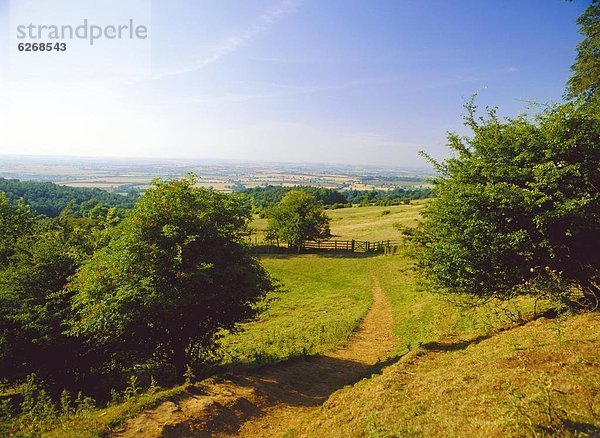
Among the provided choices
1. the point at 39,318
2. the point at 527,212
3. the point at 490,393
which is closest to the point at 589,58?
the point at 527,212

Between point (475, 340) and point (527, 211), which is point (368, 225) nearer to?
point (475, 340)

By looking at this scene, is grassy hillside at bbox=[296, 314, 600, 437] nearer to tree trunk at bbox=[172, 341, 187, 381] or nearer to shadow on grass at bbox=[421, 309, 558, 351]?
shadow on grass at bbox=[421, 309, 558, 351]

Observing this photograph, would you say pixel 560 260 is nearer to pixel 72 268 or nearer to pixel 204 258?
pixel 204 258

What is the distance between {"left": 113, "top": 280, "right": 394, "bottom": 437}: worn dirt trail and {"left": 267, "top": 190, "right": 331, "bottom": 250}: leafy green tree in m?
32.0

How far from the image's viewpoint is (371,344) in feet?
55.3

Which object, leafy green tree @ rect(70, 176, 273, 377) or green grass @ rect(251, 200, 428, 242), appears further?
green grass @ rect(251, 200, 428, 242)

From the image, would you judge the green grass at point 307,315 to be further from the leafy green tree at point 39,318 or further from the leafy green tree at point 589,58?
the leafy green tree at point 589,58

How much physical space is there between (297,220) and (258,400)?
1479 inches

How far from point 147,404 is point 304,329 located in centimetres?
1136

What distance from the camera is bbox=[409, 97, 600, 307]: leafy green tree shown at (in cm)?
1079

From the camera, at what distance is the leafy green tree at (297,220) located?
156 ft

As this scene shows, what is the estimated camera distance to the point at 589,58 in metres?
31.6

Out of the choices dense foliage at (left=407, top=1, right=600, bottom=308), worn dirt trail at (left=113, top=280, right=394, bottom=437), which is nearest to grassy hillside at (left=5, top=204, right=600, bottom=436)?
worn dirt trail at (left=113, top=280, right=394, bottom=437)

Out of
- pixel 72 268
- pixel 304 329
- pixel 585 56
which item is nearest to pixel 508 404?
pixel 304 329
